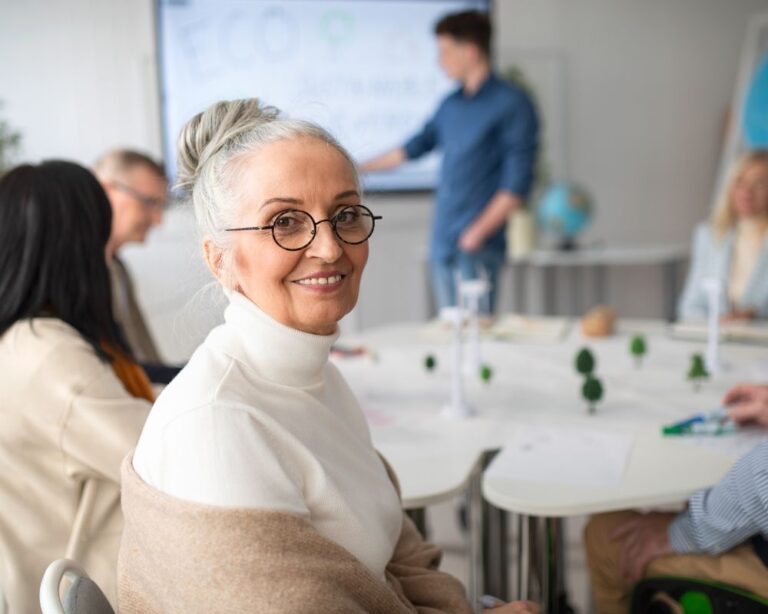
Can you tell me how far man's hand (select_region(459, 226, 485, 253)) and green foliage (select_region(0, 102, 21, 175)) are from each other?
216 centimetres

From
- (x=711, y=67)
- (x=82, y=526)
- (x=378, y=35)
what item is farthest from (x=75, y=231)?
(x=711, y=67)

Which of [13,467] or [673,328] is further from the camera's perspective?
[673,328]

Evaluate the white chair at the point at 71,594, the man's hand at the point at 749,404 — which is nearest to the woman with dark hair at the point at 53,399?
the white chair at the point at 71,594

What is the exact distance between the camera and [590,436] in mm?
1559

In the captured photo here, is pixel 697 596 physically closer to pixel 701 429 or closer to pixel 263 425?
pixel 701 429

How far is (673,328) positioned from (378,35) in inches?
100

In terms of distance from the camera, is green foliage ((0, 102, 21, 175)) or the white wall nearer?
green foliage ((0, 102, 21, 175))

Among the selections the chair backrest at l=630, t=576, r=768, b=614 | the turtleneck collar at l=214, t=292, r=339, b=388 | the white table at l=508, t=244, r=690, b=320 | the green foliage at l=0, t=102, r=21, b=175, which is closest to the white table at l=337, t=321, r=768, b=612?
the chair backrest at l=630, t=576, r=768, b=614

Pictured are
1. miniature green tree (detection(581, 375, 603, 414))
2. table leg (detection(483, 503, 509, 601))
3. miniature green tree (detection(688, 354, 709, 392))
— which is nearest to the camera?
miniature green tree (detection(581, 375, 603, 414))

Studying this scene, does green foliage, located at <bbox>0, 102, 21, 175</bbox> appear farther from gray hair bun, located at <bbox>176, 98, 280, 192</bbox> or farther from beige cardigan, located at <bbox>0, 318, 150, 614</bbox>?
gray hair bun, located at <bbox>176, 98, 280, 192</bbox>

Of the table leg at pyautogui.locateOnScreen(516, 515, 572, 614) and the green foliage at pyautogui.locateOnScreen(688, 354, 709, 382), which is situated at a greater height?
the green foliage at pyautogui.locateOnScreen(688, 354, 709, 382)

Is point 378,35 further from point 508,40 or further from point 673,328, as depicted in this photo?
point 673,328

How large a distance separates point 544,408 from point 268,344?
1.00 m

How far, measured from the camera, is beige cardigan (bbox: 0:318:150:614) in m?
1.26
